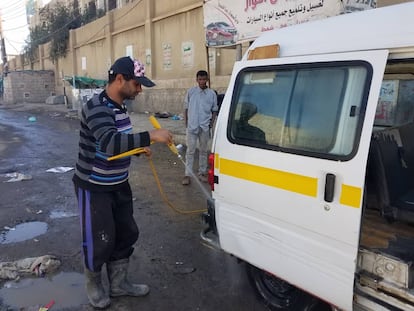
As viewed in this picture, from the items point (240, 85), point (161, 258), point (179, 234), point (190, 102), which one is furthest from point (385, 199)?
point (190, 102)

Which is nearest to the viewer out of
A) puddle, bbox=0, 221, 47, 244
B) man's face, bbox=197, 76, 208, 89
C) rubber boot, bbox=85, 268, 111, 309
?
rubber boot, bbox=85, 268, 111, 309

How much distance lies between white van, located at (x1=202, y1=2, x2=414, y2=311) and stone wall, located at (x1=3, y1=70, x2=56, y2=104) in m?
36.0

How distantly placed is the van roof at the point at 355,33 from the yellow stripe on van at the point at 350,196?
30.0 inches

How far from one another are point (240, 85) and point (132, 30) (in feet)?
64.3

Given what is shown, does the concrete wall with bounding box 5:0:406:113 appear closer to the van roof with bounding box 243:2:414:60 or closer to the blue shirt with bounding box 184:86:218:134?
the blue shirt with bounding box 184:86:218:134

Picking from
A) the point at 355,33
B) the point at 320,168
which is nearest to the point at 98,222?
the point at 320,168

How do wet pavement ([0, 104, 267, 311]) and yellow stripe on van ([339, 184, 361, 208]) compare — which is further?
wet pavement ([0, 104, 267, 311])

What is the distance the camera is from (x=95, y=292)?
3.30m

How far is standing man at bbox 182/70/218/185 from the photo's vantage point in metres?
6.90

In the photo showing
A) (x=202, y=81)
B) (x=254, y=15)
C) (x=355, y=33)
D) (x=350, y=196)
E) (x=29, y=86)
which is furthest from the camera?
(x=29, y=86)

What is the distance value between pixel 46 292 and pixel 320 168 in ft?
8.68

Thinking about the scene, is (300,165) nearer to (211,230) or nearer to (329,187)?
(329,187)

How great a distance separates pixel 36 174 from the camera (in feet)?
26.8

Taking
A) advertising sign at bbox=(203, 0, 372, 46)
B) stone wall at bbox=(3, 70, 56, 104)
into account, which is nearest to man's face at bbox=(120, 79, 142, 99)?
advertising sign at bbox=(203, 0, 372, 46)
